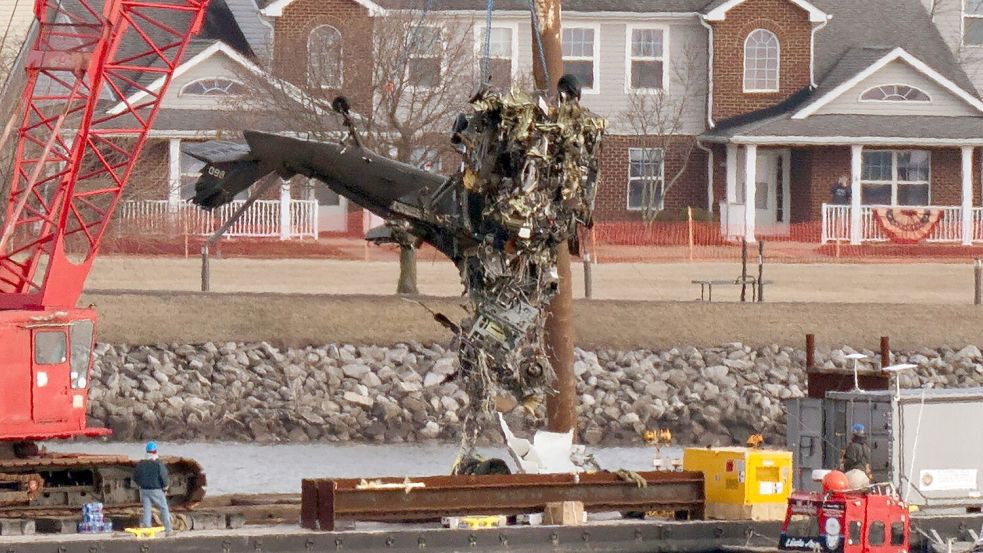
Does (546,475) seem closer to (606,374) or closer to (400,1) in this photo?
(606,374)

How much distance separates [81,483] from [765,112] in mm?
38044

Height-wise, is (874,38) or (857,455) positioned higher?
(874,38)

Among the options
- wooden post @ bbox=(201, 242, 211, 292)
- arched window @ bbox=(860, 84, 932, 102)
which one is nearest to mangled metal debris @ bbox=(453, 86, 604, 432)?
wooden post @ bbox=(201, 242, 211, 292)

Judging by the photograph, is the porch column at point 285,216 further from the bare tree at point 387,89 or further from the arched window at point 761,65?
the arched window at point 761,65

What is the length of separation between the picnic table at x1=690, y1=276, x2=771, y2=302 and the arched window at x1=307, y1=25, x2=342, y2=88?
29.6ft

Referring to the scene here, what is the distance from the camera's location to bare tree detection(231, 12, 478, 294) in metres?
51.2

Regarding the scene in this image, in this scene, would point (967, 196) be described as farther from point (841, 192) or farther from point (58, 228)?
point (58, 228)

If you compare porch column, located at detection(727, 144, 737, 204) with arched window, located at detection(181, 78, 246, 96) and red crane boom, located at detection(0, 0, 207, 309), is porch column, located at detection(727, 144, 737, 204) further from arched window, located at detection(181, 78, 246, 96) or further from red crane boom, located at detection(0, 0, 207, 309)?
red crane boom, located at detection(0, 0, 207, 309)

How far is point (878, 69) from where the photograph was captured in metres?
65.6

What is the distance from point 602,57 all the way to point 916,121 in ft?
28.3

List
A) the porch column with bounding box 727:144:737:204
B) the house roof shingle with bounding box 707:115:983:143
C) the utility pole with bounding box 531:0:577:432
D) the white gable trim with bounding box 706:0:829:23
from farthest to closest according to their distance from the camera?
the white gable trim with bounding box 706:0:829:23 < the porch column with bounding box 727:144:737:204 < the house roof shingle with bounding box 707:115:983:143 < the utility pole with bounding box 531:0:577:432

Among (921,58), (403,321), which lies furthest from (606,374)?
(921,58)

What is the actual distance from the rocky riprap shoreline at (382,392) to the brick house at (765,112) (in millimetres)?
14282

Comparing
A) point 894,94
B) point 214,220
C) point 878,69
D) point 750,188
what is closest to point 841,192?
point 750,188
